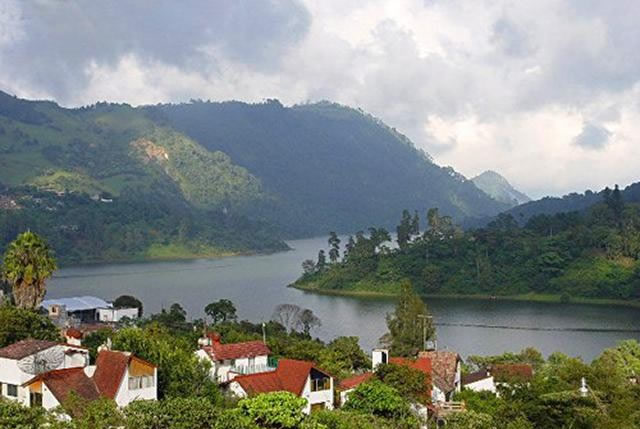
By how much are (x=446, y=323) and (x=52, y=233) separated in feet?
357

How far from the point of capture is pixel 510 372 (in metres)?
35.7

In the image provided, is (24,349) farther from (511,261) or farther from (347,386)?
(511,261)

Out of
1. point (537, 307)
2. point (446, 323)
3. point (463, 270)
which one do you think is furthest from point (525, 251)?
point (446, 323)

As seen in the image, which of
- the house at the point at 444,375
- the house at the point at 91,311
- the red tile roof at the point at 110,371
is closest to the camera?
the red tile roof at the point at 110,371

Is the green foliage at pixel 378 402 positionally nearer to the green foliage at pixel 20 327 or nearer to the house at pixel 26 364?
the house at pixel 26 364

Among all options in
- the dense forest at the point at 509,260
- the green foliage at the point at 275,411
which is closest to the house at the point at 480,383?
the green foliage at the point at 275,411

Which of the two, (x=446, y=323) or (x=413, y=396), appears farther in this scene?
(x=446, y=323)

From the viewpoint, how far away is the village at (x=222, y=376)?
890 inches

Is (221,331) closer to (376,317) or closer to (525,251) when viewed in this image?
(376,317)

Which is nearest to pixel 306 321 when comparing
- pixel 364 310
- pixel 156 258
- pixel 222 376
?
pixel 364 310

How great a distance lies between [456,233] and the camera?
4705 inches

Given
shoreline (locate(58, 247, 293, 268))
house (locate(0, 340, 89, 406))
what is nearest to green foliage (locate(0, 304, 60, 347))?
Result: house (locate(0, 340, 89, 406))

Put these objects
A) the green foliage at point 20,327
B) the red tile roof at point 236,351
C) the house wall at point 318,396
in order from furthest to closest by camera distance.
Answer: the red tile roof at point 236,351, the green foliage at point 20,327, the house wall at point 318,396

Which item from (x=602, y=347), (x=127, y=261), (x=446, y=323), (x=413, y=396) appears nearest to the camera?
(x=413, y=396)
